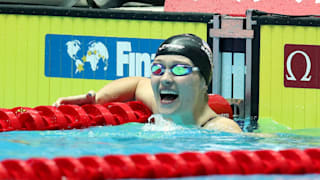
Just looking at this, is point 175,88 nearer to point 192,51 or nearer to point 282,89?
point 192,51

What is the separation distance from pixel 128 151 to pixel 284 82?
2724 millimetres

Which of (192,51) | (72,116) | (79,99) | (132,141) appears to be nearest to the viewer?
(132,141)

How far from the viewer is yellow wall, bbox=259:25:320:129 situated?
23.0 feet

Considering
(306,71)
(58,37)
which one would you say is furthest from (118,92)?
(306,71)

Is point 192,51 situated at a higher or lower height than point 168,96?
higher

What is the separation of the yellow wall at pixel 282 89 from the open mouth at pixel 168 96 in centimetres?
175

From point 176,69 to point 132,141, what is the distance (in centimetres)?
67

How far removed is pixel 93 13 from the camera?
7.52 meters

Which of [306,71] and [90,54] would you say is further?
[90,54]

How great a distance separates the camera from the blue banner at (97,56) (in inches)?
291

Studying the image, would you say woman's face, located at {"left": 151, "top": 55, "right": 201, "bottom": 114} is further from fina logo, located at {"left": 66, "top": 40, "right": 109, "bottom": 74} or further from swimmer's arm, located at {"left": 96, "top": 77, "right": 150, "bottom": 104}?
fina logo, located at {"left": 66, "top": 40, "right": 109, "bottom": 74}

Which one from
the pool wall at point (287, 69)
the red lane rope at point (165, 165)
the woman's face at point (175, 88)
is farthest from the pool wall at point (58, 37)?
the red lane rope at point (165, 165)

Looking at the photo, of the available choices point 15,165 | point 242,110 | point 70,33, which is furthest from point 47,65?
point 15,165

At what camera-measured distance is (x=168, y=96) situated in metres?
5.57
